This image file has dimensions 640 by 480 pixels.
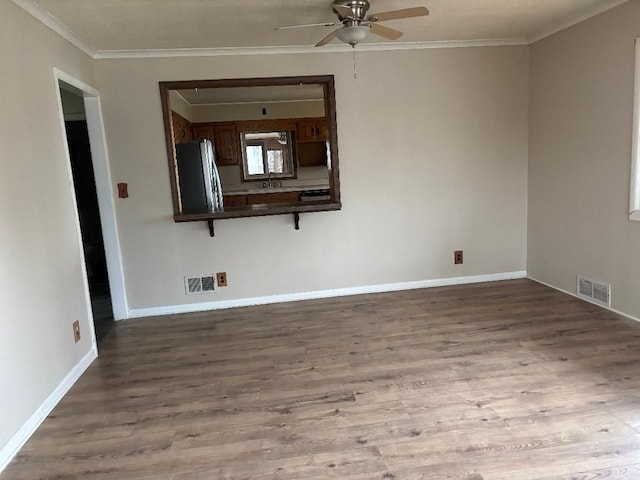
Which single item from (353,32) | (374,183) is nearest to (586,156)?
(374,183)

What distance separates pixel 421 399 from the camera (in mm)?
2355

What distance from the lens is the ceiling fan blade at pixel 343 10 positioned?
2.69 meters

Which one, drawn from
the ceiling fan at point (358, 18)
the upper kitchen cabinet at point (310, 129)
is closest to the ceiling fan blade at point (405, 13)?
the ceiling fan at point (358, 18)

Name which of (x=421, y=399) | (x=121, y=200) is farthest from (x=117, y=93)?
(x=421, y=399)

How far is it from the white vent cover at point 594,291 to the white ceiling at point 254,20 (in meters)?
2.02

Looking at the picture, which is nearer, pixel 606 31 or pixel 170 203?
pixel 606 31

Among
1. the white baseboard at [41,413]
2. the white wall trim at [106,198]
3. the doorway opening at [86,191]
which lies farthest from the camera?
the doorway opening at [86,191]

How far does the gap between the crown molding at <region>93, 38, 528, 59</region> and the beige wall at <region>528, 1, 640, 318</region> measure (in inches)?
20.7

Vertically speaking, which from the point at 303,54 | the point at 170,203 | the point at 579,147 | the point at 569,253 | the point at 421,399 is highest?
the point at 303,54

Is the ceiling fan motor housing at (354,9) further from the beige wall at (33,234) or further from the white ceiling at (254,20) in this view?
the beige wall at (33,234)

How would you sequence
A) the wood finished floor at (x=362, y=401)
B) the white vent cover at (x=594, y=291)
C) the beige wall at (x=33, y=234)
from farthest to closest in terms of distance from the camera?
the white vent cover at (x=594, y=291)
the beige wall at (x=33, y=234)
the wood finished floor at (x=362, y=401)

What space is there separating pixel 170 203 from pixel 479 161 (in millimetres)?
2841

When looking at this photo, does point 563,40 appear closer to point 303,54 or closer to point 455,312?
point 303,54

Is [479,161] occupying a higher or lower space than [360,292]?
higher
